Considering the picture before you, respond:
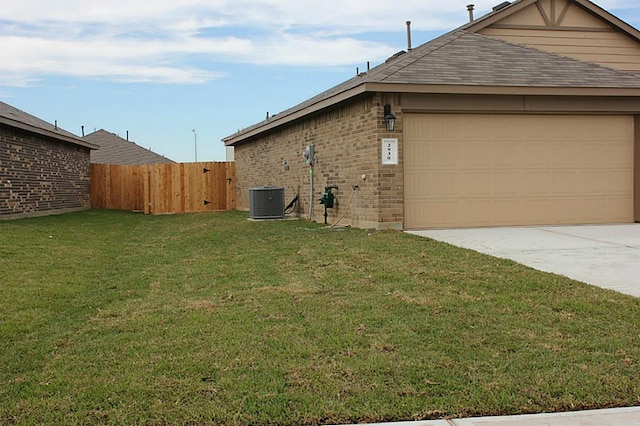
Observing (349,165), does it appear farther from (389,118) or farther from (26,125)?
(26,125)

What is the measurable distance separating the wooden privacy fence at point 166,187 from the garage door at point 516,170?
12223mm

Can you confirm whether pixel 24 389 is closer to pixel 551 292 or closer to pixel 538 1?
pixel 551 292

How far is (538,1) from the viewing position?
15156 millimetres

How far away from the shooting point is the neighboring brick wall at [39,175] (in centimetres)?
1590

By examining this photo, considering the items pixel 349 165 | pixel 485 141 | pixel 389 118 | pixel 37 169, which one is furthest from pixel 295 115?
pixel 37 169

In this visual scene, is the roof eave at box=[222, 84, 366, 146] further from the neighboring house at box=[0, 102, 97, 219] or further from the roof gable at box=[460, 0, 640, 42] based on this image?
the neighboring house at box=[0, 102, 97, 219]

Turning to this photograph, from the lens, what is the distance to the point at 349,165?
12.6m

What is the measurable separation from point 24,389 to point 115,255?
624 centimetres

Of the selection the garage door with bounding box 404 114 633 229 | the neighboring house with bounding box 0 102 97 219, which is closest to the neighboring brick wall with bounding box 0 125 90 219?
the neighboring house with bounding box 0 102 97 219

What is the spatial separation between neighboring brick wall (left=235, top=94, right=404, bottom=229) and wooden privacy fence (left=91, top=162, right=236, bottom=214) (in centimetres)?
501

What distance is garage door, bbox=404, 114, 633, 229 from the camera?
11.7 m

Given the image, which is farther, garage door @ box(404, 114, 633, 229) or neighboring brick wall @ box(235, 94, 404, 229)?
garage door @ box(404, 114, 633, 229)

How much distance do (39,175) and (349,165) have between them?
1062cm

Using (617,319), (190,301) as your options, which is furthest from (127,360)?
(617,319)
